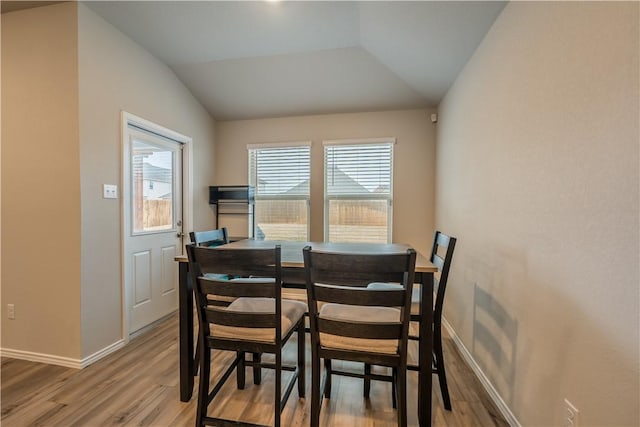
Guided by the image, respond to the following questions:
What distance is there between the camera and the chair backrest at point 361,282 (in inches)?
44.8

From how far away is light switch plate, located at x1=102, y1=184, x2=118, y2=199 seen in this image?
2.26m

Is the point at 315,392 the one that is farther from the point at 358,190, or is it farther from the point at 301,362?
the point at 358,190

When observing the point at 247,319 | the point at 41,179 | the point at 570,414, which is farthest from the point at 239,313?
the point at 41,179

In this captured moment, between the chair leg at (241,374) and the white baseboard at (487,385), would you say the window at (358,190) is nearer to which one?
the white baseboard at (487,385)

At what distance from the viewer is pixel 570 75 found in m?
1.15

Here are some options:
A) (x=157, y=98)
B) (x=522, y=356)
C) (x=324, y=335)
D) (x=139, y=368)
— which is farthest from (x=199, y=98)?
(x=522, y=356)

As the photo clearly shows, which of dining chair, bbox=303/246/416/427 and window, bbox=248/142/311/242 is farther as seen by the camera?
window, bbox=248/142/311/242

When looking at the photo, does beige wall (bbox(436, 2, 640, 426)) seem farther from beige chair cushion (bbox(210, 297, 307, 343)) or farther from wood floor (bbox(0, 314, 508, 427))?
beige chair cushion (bbox(210, 297, 307, 343))

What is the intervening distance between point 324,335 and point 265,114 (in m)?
3.25

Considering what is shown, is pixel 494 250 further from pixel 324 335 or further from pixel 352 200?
pixel 352 200

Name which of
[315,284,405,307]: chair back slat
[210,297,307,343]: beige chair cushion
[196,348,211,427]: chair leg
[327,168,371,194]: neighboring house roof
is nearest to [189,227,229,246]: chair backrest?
[210,297,307,343]: beige chair cushion

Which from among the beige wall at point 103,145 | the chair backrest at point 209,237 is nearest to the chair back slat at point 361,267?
the chair backrest at point 209,237

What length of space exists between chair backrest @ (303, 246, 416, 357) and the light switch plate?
203 centimetres

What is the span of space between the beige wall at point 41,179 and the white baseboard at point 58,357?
3 cm
